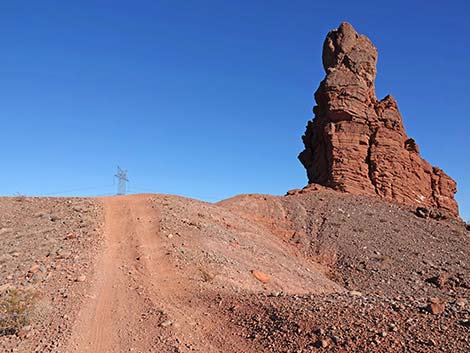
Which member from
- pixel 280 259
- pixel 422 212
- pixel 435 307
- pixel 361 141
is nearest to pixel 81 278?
pixel 435 307

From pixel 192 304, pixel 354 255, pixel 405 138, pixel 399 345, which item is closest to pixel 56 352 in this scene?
pixel 192 304

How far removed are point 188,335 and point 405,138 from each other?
1318 inches

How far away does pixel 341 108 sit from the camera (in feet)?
115

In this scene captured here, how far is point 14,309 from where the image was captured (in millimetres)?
10117

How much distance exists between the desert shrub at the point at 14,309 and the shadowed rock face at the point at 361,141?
26347mm

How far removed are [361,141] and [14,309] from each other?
97.9 feet

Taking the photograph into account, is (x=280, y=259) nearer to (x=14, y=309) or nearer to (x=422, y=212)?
(x=14, y=309)

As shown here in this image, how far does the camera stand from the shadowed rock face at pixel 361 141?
34.4m

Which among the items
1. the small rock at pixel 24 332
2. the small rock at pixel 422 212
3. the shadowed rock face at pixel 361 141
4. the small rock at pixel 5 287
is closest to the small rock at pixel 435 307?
the small rock at pixel 24 332

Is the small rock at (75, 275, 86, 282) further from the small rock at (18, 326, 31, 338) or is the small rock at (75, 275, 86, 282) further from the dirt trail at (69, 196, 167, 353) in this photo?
the small rock at (18, 326, 31, 338)

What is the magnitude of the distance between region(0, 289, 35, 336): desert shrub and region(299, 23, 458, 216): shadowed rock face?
26.3 m

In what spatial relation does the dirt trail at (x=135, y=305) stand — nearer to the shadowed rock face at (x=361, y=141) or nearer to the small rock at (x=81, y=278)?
the small rock at (x=81, y=278)

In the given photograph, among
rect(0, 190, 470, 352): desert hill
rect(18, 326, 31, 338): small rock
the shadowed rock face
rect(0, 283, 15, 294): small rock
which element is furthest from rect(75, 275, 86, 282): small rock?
→ the shadowed rock face

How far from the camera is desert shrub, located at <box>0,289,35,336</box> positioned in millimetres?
9523
